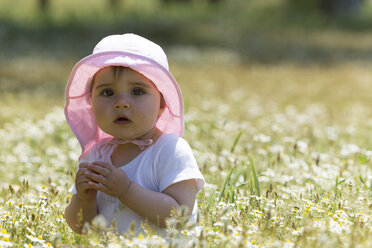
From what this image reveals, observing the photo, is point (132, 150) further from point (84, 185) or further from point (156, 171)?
point (84, 185)

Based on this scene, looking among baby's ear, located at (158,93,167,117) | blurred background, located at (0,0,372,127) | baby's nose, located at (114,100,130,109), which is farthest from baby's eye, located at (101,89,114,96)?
blurred background, located at (0,0,372,127)

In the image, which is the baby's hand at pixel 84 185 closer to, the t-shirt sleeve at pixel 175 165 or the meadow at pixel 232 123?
the meadow at pixel 232 123

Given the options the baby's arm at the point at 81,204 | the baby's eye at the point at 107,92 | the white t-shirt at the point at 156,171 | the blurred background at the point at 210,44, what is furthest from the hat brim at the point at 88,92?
the blurred background at the point at 210,44

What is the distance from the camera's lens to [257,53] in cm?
1888

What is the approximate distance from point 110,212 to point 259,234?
87 centimetres

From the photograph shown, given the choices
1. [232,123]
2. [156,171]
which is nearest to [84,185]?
[156,171]

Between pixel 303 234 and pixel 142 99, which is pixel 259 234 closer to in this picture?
pixel 303 234

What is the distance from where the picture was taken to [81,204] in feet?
11.5

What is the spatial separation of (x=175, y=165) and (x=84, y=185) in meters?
0.49

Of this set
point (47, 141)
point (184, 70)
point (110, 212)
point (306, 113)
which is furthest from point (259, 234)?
point (184, 70)

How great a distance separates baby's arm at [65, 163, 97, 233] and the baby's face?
296mm

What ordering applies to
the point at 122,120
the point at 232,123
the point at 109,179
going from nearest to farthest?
1. the point at 109,179
2. the point at 122,120
3. the point at 232,123

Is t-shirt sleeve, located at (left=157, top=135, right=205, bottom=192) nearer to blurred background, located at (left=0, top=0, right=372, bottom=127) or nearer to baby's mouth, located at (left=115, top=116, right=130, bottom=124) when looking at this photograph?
baby's mouth, located at (left=115, top=116, right=130, bottom=124)

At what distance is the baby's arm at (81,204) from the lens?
336 centimetres
